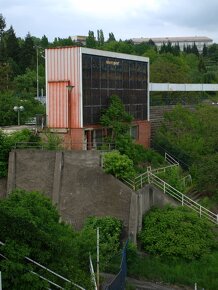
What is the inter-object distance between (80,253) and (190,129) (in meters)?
22.1

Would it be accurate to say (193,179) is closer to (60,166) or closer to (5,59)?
(60,166)

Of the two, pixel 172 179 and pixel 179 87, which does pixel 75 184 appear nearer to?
pixel 172 179

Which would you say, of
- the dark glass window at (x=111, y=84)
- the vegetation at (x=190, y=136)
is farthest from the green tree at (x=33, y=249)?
the vegetation at (x=190, y=136)

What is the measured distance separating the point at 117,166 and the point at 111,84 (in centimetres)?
852

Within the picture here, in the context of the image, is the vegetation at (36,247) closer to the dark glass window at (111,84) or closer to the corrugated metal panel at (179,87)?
the dark glass window at (111,84)

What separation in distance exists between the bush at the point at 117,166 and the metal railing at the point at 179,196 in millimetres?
2218

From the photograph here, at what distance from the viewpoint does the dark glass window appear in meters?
29.1

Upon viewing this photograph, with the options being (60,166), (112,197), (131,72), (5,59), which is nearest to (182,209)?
(112,197)

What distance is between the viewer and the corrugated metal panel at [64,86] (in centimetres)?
2834

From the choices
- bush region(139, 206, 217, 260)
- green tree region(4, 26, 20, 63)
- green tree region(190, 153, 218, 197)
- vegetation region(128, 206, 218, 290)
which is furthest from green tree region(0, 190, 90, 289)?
green tree region(4, 26, 20, 63)

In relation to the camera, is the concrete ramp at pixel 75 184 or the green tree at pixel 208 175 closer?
the concrete ramp at pixel 75 184

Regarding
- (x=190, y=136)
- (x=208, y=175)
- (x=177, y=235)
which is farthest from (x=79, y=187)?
(x=190, y=136)

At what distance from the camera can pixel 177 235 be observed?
23531 millimetres

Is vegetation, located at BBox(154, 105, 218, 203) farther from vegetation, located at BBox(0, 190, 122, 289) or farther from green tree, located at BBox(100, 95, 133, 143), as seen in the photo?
vegetation, located at BBox(0, 190, 122, 289)
